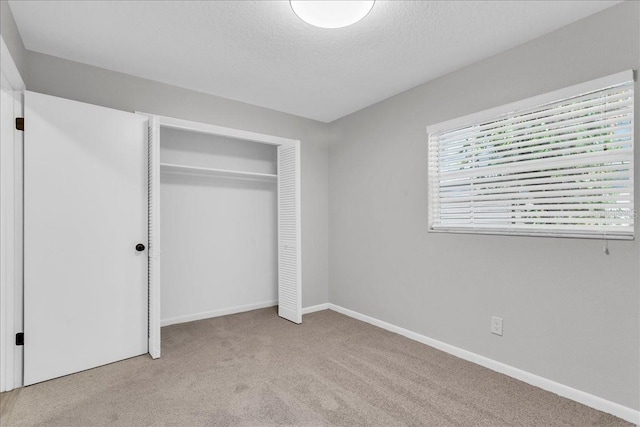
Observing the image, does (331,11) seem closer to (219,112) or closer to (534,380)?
(219,112)

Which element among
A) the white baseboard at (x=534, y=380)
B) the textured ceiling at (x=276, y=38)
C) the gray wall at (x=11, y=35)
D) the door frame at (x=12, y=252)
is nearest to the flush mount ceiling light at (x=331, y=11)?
the textured ceiling at (x=276, y=38)

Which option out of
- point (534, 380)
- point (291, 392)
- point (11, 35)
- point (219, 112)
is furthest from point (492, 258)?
point (11, 35)

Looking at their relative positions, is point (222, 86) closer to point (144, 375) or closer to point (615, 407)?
point (144, 375)

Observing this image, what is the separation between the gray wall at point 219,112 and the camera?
266 cm

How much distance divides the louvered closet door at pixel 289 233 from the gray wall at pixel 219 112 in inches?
14.1

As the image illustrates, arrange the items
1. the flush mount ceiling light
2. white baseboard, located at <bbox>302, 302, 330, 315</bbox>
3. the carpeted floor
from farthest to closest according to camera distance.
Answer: white baseboard, located at <bbox>302, 302, 330, 315</bbox> < the carpeted floor < the flush mount ceiling light

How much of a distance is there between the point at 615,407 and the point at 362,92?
310 cm

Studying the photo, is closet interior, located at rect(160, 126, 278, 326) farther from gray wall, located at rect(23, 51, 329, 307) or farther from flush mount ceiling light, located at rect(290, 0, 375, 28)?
flush mount ceiling light, located at rect(290, 0, 375, 28)

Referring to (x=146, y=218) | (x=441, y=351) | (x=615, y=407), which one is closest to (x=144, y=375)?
(x=146, y=218)

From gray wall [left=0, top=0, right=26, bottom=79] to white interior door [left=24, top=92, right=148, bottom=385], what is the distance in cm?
28

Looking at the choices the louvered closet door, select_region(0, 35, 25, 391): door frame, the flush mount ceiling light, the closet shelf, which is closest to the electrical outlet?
the louvered closet door

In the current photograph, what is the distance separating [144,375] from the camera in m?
2.41

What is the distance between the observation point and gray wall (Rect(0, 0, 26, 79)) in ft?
6.18

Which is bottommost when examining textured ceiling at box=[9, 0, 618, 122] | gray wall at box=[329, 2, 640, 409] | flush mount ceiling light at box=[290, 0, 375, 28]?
gray wall at box=[329, 2, 640, 409]
